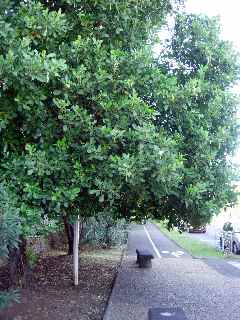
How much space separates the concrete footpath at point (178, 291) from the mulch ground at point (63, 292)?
0.34 metres

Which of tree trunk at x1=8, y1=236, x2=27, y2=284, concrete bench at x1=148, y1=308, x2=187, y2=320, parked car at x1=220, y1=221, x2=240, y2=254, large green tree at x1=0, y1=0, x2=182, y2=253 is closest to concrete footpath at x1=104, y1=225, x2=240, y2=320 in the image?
tree trunk at x1=8, y1=236, x2=27, y2=284

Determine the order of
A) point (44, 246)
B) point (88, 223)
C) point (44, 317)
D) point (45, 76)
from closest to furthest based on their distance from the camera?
1. point (45, 76)
2. point (44, 317)
3. point (44, 246)
4. point (88, 223)

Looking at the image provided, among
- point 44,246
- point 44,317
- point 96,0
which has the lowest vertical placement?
point 44,317

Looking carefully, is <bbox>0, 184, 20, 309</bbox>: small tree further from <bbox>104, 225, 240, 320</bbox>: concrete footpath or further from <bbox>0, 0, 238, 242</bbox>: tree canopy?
<bbox>104, 225, 240, 320</bbox>: concrete footpath

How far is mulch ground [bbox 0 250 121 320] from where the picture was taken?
8617 mm

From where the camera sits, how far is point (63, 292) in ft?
34.8

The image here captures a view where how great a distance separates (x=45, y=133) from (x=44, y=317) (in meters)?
3.34

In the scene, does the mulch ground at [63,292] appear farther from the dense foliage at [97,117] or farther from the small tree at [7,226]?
the small tree at [7,226]

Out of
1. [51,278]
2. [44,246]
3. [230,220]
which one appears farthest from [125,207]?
[230,220]

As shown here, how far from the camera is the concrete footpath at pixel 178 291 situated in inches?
359

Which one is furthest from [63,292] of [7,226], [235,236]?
[235,236]

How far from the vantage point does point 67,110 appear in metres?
6.60

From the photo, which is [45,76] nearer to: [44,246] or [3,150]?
[3,150]

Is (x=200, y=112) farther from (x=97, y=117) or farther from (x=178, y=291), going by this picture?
(x=178, y=291)
